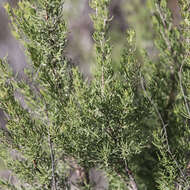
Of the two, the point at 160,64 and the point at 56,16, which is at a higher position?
the point at 160,64

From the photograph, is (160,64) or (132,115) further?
(160,64)

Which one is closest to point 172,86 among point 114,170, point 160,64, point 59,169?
point 160,64

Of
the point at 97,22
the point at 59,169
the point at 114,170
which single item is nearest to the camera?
the point at 97,22

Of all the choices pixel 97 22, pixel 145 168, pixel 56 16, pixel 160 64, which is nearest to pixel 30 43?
pixel 56 16

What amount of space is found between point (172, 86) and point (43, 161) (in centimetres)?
73

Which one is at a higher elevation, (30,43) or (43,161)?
(30,43)

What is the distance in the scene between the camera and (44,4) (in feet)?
2.67

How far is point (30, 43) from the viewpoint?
35.0 inches

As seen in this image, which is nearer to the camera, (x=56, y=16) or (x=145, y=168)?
(x=56, y=16)

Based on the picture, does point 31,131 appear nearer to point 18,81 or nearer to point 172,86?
point 18,81

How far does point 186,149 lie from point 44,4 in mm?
763

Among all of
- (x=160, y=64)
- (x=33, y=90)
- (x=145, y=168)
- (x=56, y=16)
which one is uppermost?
(x=160, y=64)

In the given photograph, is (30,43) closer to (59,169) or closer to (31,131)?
(31,131)

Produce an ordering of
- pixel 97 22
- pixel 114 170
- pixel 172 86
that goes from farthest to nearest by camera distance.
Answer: pixel 172 86, pixel 114 170, pixel 97 22
